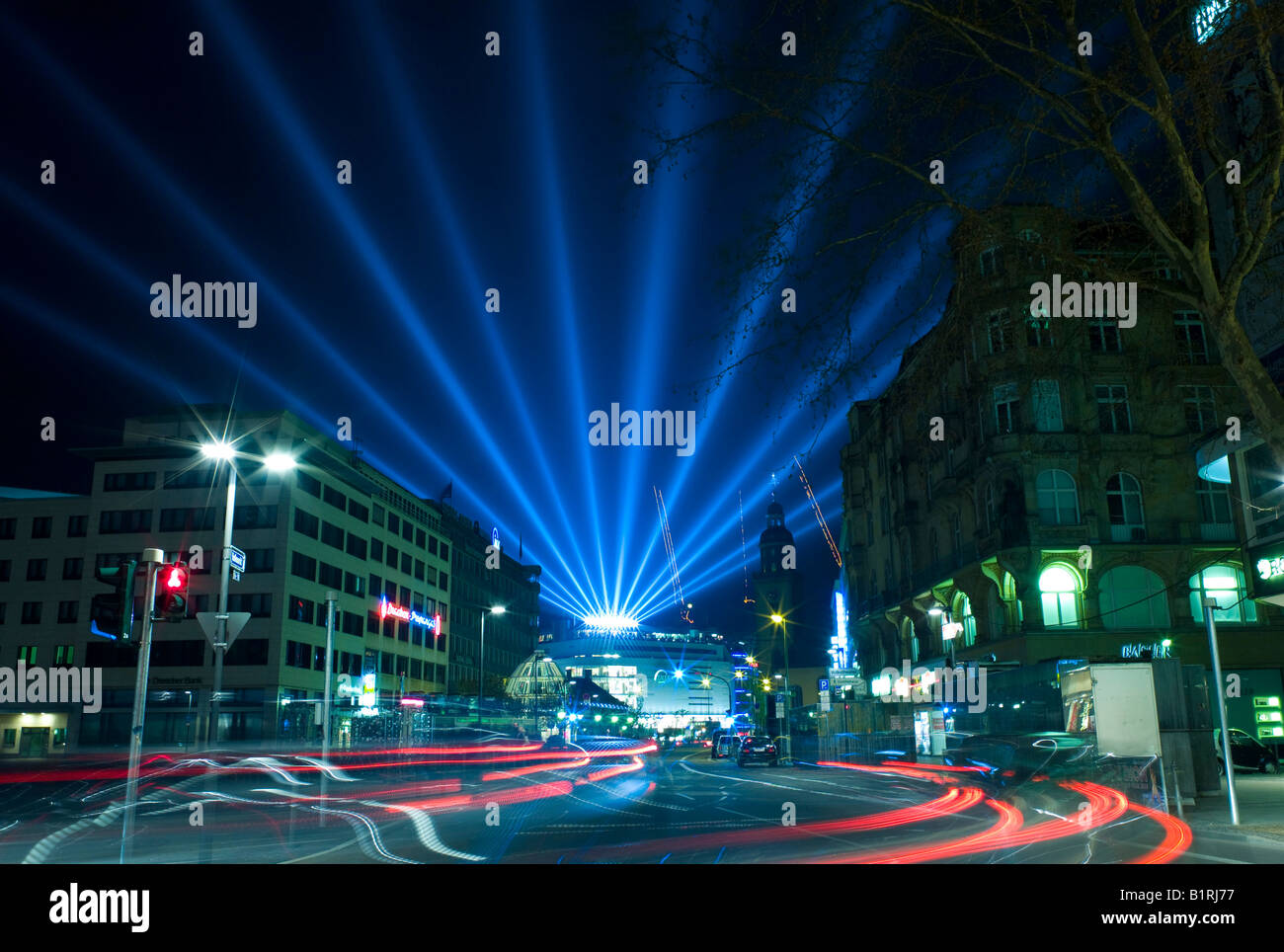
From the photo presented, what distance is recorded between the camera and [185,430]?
220ft

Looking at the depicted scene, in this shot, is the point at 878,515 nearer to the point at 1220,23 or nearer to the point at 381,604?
the point at 381,604

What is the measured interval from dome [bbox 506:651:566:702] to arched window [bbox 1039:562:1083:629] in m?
42.9

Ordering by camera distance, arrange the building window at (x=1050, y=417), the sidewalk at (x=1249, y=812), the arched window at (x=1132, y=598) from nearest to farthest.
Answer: the sidewalk at (x=1249, y=812) < the arched window at (x=1132, y=598) < the building window at (x=1050, y=417)

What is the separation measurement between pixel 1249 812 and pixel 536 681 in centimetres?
6469

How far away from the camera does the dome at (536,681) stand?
79812 mm

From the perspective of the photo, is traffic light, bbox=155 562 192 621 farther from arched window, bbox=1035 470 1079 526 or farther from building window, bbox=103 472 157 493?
building window, bbox=103 472 157 493

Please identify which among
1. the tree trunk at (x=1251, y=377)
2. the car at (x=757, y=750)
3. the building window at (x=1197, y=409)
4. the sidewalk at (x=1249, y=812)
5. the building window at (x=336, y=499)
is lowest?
the car at (x=757, y=750)

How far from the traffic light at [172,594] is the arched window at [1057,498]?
122 feet

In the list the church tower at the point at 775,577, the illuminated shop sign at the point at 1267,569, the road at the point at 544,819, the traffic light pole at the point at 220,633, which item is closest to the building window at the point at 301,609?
the road at the point at 544,819

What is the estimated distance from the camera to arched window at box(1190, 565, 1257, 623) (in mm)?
40969

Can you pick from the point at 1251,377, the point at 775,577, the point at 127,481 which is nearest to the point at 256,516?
the point at 127,481

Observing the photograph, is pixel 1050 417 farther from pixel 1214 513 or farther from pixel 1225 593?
pixel 1225 593

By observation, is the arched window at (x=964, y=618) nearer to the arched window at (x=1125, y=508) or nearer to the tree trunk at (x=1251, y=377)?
the arched window at (x=1125, y=508)
